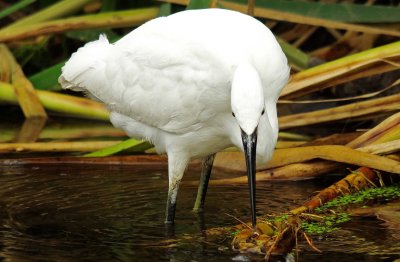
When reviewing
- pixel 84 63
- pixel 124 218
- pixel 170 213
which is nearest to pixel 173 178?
pixel 170 213

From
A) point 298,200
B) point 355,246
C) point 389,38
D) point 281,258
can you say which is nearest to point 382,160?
point 298,200

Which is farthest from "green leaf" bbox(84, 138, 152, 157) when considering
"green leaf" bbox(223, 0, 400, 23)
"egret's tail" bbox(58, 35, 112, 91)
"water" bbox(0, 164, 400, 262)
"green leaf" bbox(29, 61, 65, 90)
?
"green leaf" bbox(223, 0, 400, 23)

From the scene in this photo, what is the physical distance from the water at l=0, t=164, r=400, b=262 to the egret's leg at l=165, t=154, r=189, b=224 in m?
0.06

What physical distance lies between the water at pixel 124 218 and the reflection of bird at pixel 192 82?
0.78 ft

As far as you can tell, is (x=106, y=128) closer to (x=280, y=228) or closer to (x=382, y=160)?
(x=382, y=160)

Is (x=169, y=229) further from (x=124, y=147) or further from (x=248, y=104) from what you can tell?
(x=124, y=147)

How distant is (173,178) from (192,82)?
67 centimetres

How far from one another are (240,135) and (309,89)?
5.08 ft

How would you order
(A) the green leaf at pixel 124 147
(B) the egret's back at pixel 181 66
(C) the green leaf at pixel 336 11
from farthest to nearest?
(C) the green leaf at pixel 336 11 → (A) the green leaf at pixel 124 147 → (B) the egret's back at pixel 181 66

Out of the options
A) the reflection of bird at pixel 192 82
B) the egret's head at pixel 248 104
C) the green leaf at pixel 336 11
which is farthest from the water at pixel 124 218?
the green leaf at pixel 336 11

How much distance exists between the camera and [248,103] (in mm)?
4078

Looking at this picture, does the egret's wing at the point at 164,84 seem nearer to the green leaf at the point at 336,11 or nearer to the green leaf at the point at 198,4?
the green leaf at the point at 198,4

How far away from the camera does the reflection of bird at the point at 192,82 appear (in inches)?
176

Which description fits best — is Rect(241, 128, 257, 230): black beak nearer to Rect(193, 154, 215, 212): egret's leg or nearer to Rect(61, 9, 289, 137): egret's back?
Rect(61, 9, 289, 137): egret's back
